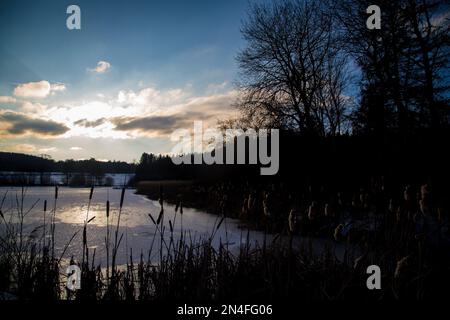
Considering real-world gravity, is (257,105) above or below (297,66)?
below

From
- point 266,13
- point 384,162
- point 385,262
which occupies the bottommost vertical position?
point 385,262

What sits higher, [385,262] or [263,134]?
[263,134]

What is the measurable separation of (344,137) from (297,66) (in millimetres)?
4699

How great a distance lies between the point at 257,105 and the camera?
13.4m

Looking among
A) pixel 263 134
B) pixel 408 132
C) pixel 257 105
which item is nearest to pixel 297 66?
pixel 257 105

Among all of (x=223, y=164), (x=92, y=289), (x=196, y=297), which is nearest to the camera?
(x=196, y=297)

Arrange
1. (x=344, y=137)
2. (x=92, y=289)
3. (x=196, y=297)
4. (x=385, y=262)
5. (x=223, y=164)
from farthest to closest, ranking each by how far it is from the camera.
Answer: (x=223, y=164), (x=344, y=137), (x=385, y=262), (x=92, y=289), (x=196, y=297)

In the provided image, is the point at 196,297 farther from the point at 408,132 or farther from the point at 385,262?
the point at 408,132

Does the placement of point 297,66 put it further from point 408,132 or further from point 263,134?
point 408,132

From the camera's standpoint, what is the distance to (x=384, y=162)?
29.5 ft

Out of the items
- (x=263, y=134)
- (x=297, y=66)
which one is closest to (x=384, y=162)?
(x=263, y=134)
